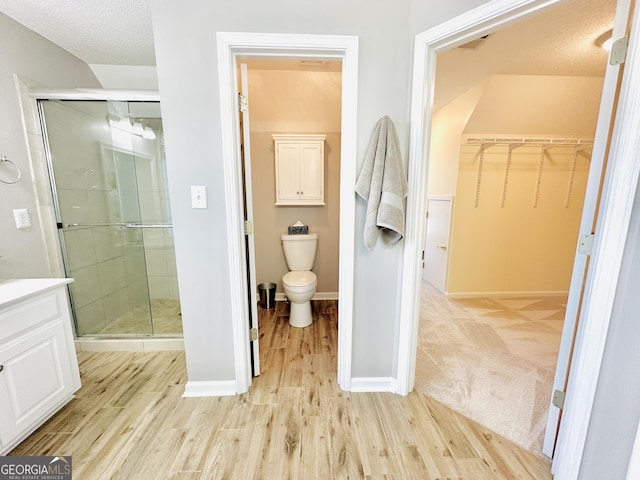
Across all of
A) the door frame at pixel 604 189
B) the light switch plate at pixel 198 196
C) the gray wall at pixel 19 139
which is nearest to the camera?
the door frame at pixel 604 189

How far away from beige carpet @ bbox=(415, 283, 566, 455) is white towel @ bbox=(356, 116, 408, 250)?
1.22 m

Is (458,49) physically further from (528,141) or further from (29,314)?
(29,314)

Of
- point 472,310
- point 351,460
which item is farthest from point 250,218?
point 472,310

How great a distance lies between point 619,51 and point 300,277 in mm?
2323

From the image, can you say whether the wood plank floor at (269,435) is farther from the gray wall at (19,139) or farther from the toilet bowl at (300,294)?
the gray wall at (19,139)

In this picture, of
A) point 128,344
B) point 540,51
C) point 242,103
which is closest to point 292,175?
point 242,103

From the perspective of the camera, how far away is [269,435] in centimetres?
133

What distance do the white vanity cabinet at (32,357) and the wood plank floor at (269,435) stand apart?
144mm

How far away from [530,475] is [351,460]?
0.83 meters

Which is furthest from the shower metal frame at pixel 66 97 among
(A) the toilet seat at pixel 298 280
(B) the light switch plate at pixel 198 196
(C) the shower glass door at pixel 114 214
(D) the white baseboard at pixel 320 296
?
(D) the white baseboard at pixel 320 296

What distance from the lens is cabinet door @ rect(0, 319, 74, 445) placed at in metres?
1.16

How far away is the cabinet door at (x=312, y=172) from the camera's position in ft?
8.91

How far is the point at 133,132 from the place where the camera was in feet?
6.88

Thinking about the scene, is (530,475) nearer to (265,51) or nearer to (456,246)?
(456,246)
